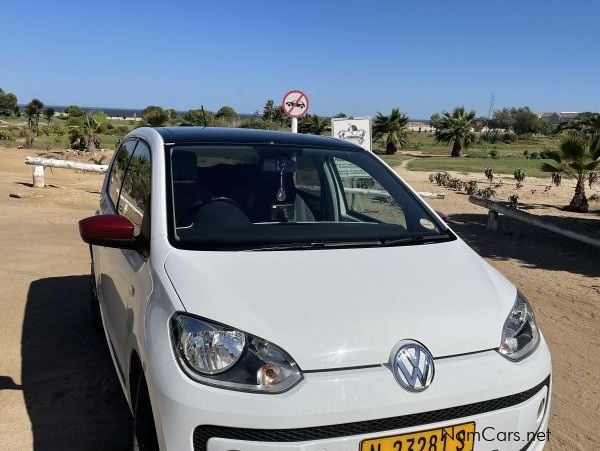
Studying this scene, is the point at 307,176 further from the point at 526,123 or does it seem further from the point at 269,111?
the point at 526,123

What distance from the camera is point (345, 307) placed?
2.33m

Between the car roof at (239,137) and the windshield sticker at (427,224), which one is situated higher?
the car roof at (239,137)

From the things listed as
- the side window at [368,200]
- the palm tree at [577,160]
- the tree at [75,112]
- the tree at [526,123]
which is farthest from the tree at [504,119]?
the side window at [368,200]

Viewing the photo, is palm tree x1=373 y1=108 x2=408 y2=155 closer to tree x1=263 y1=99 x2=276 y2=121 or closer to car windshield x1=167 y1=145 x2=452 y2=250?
tree x1=263 y1=99 x2=276 y2=121

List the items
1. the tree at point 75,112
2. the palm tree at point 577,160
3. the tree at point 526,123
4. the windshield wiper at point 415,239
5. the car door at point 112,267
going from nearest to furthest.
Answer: the windshield wiper at point 415,239
the car door at point 112,267
the palm tree at point 577,160
the tree at point 75,112
the tree at point 526,123

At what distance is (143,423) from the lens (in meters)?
2.52

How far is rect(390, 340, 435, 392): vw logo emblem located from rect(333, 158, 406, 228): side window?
1277mm

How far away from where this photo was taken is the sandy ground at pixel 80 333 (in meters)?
3.41

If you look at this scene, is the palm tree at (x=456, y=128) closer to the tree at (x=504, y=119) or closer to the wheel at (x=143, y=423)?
the wheel at (x=143, y=423)

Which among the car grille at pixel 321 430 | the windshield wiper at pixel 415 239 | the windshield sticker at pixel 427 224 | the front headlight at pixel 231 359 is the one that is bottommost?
the car grille at pixel 321 430

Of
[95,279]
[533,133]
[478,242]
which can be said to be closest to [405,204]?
[95,279]

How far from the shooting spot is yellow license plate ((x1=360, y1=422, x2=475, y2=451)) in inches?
82.0

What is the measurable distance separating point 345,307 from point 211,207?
110cm

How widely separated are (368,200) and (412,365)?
2698 mm
